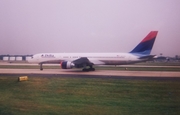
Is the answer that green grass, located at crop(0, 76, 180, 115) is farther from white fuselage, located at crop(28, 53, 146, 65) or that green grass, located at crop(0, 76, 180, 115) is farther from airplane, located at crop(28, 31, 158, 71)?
white fuselage, located at crop(28, 53, 146, 65)

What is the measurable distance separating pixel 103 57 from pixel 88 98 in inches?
556

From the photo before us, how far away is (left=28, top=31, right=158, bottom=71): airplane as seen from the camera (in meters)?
20.8

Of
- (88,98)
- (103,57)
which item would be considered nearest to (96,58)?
(103,57)

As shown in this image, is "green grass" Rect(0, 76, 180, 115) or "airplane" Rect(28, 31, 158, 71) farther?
"airplane" Rect(28, 31, 158, 71)

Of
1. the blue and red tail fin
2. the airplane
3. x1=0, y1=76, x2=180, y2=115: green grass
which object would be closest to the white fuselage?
the airplane

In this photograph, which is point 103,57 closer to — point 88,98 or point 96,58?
point 96,58

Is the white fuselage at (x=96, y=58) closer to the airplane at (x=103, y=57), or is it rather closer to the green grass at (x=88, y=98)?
the airplane at (x=103, y=57)

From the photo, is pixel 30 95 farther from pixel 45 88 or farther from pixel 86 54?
pixel 86 54

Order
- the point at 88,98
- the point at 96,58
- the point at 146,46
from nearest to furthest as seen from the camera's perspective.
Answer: the point at 88,98
the point at 146,46
the point at 96,58

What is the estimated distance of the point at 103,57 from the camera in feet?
75.8

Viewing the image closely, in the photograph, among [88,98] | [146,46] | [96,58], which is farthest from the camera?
[96,58]

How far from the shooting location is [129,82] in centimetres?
1197

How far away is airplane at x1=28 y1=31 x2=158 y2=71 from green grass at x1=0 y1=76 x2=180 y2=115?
906 centimetres

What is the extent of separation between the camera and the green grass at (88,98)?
7.72m
